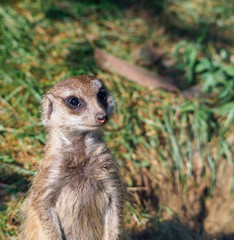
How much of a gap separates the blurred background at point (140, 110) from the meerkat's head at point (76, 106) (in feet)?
3.08

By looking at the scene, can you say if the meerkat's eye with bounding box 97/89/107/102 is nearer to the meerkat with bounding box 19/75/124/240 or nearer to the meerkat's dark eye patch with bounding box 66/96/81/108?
the meerkat with bounding box 19/75/124/240

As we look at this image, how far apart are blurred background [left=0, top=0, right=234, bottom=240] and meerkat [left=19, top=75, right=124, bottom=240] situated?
68 centimetres

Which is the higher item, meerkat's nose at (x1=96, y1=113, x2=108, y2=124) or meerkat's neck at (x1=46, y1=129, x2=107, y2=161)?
meerkat's nose at (x1=96, y1=113, x2=108, y2=124)

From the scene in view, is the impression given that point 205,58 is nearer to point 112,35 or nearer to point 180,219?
point 112,35

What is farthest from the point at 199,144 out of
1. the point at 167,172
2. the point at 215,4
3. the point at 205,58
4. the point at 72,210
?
the point at 215,4

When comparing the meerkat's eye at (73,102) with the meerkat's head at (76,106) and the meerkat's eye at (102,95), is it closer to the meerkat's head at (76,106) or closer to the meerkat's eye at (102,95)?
the meerkat's head at (76,106)

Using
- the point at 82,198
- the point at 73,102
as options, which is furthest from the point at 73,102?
the point at 82,198

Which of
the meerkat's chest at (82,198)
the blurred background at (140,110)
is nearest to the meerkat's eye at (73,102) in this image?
the meerkat's chest at (82,198)

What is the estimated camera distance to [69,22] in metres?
5.67

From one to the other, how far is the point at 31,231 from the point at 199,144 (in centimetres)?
239

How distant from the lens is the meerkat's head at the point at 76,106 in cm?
292

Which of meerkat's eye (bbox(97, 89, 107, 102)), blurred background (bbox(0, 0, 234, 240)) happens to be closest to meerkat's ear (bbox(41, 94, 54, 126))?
meerkat's eye (bbox(97, 89, 107, 102))

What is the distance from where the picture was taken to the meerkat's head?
2923 mm

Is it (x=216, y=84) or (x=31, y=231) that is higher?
(x=216, y=84)
